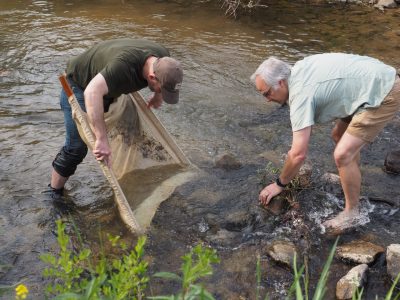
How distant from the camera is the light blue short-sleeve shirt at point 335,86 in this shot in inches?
130

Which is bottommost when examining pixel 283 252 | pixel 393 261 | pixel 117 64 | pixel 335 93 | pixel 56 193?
pixel 56 193

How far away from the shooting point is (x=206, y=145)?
5305 mm

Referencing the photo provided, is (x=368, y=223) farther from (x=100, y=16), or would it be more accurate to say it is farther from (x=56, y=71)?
(x=100, y=16)

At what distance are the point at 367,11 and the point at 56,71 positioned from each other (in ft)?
23.6

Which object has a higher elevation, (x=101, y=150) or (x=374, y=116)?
(x=374, y=116)

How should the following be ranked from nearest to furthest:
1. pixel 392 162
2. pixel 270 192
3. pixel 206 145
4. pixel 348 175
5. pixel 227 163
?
1. pixel 348 175
2. pixel 270 192
3. pixel 392 162
4. pixel 227 163
5. pixel 206 145

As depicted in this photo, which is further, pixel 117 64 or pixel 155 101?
pixel 155 101

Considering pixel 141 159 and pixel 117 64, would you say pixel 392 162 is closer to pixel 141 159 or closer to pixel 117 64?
pixel 141 159

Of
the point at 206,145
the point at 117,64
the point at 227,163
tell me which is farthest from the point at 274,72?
the point at 206,145

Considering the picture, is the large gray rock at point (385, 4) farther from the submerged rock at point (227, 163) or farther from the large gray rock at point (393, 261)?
the large gray rock at point (393, 261)

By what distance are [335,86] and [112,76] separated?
1.59 metres

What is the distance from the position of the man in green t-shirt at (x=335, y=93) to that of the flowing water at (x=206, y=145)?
0.85 metres

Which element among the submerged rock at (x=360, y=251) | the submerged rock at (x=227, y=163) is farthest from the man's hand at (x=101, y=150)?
the submerged rock at (x=360, y=251)

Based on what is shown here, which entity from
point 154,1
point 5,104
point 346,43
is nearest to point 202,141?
point 5,104
